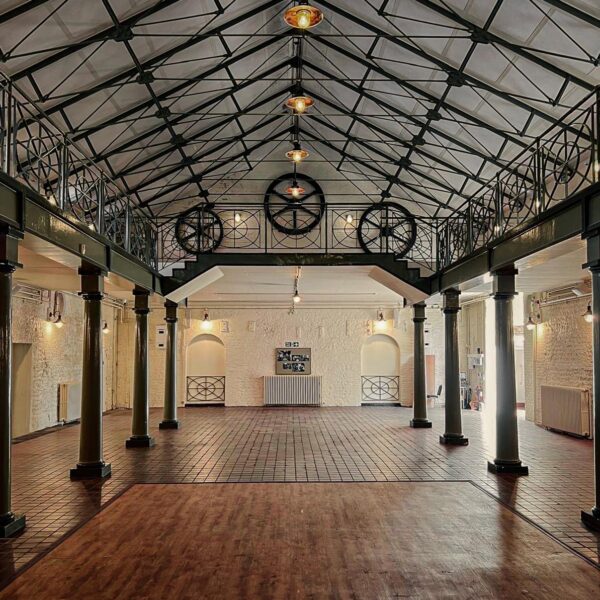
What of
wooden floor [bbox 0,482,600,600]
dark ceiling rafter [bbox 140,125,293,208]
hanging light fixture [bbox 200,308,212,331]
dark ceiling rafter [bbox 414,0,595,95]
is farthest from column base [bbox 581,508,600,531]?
hanging light fixture [bbox 200,308,212,331]

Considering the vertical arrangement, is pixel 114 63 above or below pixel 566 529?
above

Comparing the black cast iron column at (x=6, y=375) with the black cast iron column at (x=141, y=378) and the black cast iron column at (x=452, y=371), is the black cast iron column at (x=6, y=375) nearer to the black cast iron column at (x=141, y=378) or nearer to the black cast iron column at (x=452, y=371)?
the black cast iron column at (x=141, y=378)

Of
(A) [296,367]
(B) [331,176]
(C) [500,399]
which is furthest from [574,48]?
(A) [296,367]

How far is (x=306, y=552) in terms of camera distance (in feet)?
17.5

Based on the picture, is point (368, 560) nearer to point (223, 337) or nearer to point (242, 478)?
point (242, 478)

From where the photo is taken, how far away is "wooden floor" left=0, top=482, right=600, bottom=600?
4535 mm

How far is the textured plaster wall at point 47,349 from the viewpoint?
12688 millimetres

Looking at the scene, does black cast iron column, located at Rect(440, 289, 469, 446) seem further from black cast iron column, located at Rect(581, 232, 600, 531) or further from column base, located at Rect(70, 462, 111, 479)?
column base, located at Rect(70, 462, 111, 479)

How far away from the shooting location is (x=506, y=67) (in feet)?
29.7

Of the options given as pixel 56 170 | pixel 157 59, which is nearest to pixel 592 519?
pixel 157 59

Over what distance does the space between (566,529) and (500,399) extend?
9.57 ft

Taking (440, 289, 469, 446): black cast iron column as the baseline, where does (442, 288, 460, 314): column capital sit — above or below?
above

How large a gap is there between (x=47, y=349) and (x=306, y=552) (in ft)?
33.7

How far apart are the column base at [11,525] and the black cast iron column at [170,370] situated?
7800 mm
